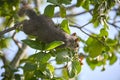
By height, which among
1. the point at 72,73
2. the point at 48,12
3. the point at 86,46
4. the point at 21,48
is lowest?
the point at 21,48

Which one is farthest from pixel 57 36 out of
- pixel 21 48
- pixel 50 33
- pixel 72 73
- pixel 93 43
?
pixel 21 48

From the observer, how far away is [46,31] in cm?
126

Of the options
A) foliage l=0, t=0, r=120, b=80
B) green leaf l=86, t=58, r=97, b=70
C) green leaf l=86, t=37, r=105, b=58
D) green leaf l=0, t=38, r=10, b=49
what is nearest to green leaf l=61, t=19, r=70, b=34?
foliage l=0, t=0, r=120, b=80

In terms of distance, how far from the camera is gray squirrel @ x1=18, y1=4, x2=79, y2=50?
1.25m

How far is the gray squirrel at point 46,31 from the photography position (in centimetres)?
125

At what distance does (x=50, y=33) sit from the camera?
1.25 m

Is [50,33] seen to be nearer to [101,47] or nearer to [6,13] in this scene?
[101,47]

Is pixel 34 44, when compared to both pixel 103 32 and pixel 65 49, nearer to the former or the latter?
pixel 65 49

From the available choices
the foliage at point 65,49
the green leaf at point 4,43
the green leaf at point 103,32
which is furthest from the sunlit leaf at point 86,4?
the green leaf at point 4,43

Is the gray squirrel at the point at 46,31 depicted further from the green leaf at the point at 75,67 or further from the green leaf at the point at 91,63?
the green leaf at the point at 91,63

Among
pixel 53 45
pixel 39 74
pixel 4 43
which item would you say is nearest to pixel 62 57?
pixel 53 45

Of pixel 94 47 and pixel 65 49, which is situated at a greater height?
pixel 65 49

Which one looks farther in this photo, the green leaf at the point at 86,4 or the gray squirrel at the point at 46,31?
the green leaf at the point at 86,4

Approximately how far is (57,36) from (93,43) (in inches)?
13.0
